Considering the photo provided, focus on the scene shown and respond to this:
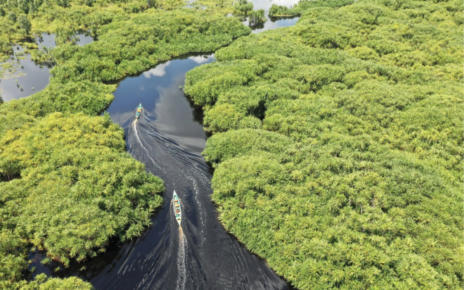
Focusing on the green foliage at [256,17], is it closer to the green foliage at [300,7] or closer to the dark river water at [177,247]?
the green foliage at [300,7]

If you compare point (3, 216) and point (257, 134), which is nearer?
point (3, 216)

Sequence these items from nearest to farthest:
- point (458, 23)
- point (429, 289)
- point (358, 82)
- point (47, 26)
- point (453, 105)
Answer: point (429, 289) < point (453, 105) < point (358, 82) < point (458, 23) < point (47, 26)

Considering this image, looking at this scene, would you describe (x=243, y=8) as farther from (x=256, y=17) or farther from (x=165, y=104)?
(x=165, y=104)

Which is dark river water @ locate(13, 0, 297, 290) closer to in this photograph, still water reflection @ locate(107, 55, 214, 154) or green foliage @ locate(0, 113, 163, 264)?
still water reflection @ locate(107, 55, 214, 154)

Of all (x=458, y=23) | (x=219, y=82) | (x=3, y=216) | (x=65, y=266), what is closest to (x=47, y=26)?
(x=219, y=82)

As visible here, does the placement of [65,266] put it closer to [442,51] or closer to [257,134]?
[257,134]

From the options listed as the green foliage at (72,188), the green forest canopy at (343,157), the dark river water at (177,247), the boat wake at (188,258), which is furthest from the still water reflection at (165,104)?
the boat wake at (188,258)
